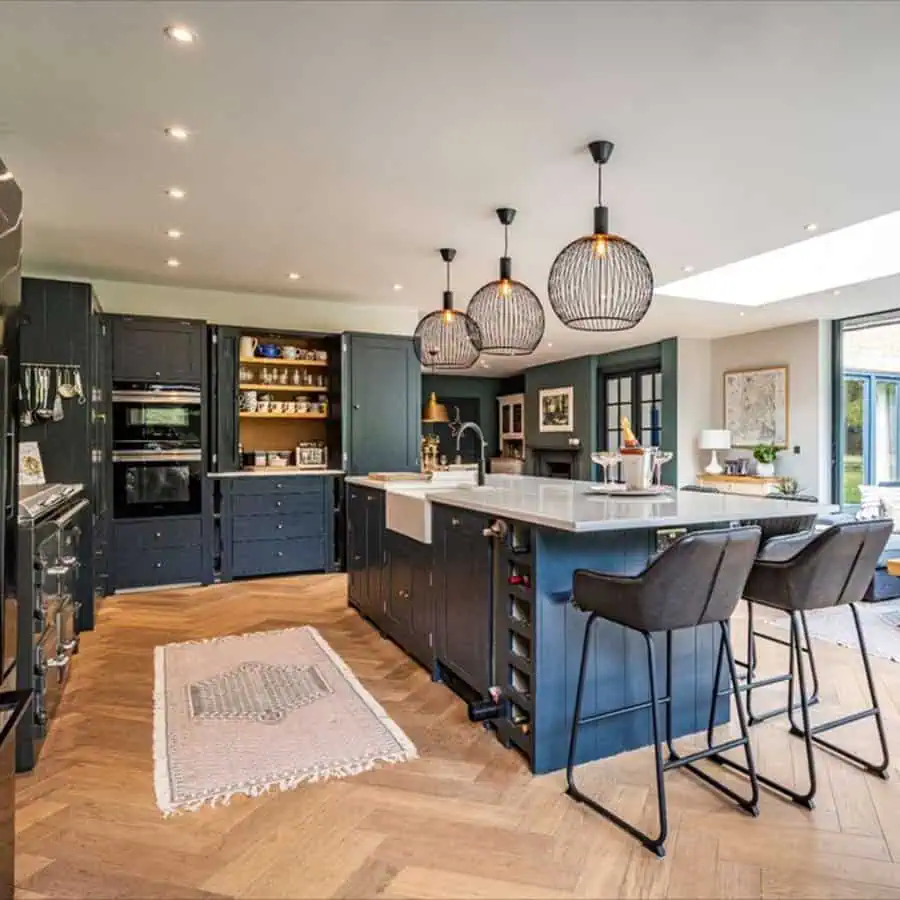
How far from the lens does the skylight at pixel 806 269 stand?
17.6 ft

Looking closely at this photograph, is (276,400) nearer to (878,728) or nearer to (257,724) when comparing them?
(257,724)

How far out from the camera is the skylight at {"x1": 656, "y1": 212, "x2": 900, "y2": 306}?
17.6ft

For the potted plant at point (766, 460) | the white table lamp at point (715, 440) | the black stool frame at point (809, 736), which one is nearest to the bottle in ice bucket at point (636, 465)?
the black stool frame at point (809, 736)

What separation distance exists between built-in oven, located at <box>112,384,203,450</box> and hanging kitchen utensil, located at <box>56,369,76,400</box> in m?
1.04

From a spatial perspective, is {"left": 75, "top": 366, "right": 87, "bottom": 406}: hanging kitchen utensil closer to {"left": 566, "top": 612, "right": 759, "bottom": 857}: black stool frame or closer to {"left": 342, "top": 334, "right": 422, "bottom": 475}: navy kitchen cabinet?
{"left": 342, "top": 334, "right": 422, "bottom": 475}: navy kitchen cabinet

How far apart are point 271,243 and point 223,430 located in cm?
186

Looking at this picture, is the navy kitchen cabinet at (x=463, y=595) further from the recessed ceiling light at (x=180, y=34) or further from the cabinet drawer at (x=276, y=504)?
the cabinet drawer at (x=276, y=504)

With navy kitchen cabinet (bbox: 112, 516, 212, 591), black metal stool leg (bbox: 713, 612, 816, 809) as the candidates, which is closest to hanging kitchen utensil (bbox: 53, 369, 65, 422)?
navy kitchen cabinet (bbox: 112, 516, 212, 591)

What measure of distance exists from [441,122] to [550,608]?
6.72 ft

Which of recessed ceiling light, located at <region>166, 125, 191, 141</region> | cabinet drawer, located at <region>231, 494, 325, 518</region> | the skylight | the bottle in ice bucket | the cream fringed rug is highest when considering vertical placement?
the skylight

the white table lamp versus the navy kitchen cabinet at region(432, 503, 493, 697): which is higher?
the white table lamp

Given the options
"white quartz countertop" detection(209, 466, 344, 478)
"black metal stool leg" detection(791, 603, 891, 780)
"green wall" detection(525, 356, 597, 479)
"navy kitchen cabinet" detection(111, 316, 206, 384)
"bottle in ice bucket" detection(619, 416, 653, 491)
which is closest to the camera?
"black metal stool leg" detection(791, 603, 891, 780)

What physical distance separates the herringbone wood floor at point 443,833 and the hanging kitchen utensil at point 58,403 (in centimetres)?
206

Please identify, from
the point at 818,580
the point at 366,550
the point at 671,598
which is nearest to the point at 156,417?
the point at 366,550
